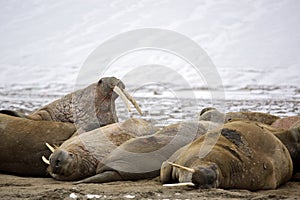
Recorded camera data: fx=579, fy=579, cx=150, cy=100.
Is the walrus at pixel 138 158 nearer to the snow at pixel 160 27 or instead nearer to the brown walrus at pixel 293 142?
the brown walrus at pixel 293 142

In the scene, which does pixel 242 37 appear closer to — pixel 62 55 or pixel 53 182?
pixel 62 55

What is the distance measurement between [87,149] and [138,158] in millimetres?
704

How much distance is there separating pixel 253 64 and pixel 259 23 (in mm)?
11775

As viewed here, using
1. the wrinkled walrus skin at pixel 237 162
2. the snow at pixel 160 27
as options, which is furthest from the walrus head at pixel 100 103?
the snow at pixel 160 27

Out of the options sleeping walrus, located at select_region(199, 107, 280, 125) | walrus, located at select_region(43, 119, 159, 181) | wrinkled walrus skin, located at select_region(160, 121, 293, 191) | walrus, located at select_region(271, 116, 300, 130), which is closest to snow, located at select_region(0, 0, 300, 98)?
sleeping walrus, located at select_region(199, 107, 280, 125)

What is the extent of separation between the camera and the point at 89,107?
772 cm

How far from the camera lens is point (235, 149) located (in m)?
4.98

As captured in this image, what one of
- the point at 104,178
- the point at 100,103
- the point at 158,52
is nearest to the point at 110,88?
the point at 100,103

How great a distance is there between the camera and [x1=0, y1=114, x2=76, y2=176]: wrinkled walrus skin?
623 centimetres

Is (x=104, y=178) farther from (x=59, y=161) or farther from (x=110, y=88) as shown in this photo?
(x=110, y=88)

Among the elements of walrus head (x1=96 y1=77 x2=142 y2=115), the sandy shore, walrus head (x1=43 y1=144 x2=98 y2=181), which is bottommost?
the sandy shore

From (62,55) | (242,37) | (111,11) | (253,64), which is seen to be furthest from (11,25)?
(253,64)

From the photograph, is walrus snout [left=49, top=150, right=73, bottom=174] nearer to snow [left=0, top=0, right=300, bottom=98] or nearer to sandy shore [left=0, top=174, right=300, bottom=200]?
sandy shore [left=0, top=174, right=300, bottom=200]

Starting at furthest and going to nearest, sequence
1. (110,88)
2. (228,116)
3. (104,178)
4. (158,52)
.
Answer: (158,52)
(110,88)
(228,116)
(104,178)
